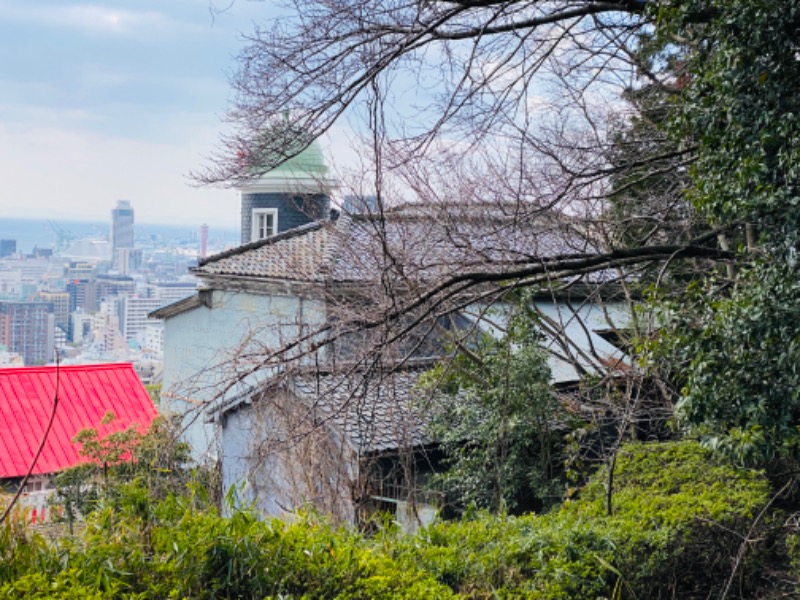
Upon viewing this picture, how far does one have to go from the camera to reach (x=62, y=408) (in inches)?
551

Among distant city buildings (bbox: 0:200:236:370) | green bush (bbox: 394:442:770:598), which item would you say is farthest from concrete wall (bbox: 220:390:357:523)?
green bush (bbox: 394:442:770:598)

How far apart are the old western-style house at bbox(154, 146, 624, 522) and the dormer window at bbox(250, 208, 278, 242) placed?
43.0ft

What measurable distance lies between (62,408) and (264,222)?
549 inches

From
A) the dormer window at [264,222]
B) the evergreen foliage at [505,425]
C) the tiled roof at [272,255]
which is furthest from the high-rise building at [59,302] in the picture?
the evergreen foliage at [505,425]

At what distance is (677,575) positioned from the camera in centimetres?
498

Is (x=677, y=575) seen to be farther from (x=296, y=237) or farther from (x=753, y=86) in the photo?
(x=296, y=237)

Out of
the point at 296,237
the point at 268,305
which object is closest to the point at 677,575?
the point at 268,305

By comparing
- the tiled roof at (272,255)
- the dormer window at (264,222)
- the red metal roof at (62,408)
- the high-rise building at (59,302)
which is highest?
the dormer window at (264,222)

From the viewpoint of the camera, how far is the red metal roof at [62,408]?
Result: 12875 millimetres

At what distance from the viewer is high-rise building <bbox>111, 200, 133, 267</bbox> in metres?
47.1

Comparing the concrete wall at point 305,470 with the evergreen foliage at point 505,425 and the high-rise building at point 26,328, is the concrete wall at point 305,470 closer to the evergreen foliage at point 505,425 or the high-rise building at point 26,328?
the evergreen foliage at point 505,425

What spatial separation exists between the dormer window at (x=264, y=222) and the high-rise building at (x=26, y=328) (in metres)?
6.81

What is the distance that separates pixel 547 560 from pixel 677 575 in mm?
1427

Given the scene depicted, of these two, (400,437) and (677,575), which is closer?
(677,575)
